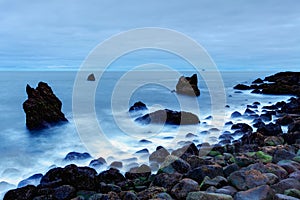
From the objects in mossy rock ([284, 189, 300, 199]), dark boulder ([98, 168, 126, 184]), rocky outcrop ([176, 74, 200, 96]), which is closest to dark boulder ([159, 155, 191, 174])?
dark boulder ([98, 168, 126, 184])

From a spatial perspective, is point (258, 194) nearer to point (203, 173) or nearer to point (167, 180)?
point (203, 173)

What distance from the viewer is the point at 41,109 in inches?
461

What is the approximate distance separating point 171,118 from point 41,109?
4.81m

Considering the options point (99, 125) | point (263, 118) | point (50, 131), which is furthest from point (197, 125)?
point (50, 131)

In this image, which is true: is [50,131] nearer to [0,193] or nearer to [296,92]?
[0,193]

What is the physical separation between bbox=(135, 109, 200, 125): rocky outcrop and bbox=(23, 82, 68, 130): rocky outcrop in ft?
10.8

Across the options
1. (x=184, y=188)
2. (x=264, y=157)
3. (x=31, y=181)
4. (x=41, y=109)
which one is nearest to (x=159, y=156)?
(x=264, y=157)

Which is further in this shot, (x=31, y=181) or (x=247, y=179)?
(x=31, y=181)

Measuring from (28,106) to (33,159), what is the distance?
3.53 m

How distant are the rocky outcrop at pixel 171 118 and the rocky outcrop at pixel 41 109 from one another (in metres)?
3.30

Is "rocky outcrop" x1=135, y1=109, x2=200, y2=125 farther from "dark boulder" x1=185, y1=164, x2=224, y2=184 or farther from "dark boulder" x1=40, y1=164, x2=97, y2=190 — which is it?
"dark boulder" x1=40, y1=164, x2=97, y2=190

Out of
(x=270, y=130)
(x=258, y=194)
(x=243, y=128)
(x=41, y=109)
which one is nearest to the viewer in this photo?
(x=258, y=194)

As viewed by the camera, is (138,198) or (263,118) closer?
(138,198)

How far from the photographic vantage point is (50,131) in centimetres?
1101
